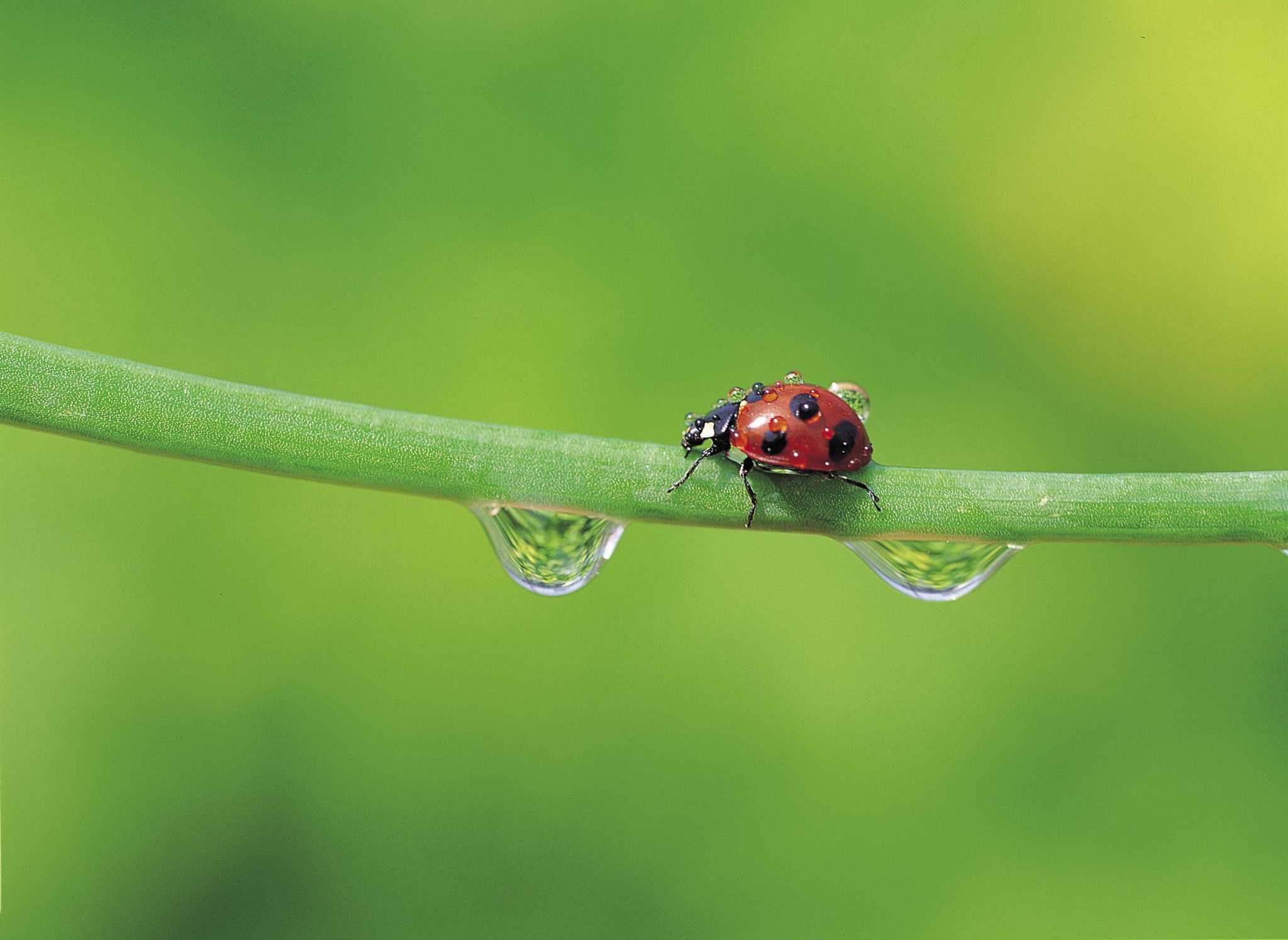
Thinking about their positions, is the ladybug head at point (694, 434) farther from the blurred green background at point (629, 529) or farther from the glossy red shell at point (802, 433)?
the blurred green background at point (629, 529)

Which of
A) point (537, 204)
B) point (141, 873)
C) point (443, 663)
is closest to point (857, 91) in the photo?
point (537, 204)

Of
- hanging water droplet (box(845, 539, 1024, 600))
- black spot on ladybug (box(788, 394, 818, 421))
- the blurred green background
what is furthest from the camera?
the blurred green background

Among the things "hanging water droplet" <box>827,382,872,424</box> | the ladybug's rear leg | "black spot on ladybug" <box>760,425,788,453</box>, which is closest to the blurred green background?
"hanging water droplet" <box>827,382,872,424</box>

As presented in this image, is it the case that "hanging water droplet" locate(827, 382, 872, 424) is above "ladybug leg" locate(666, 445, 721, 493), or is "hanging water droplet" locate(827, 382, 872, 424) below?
above

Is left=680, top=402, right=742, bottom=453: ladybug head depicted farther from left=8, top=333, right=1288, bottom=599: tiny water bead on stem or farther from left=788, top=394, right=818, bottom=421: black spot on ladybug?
left=8, top=333, right=1288, bottom=599: tiny water bead on stem

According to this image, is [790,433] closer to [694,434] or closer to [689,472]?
[694,434]

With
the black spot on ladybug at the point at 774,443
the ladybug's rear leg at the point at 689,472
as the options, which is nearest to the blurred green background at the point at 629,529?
the black spot on ladybug at the point at 774,443
